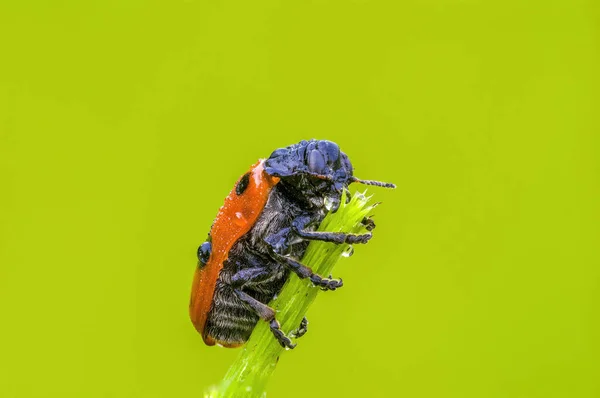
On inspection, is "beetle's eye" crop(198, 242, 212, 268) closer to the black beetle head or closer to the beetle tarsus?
the black beetle head

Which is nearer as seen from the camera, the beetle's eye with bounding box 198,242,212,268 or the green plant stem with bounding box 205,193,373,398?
the green plant stem with bounding box 205,193,373,398

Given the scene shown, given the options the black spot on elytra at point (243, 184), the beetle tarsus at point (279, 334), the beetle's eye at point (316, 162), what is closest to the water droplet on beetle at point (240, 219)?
the black spot on elytra at point (243, 184)

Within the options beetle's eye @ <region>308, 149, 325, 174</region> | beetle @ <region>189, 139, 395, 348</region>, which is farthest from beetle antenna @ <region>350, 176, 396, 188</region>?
beetle's eye @ <region>308, 149, 325, 174</region>

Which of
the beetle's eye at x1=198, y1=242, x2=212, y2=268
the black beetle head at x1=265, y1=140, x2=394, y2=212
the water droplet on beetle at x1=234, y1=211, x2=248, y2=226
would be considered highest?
the black beetle head at x1=265, y1=140, x2=394, y2=212

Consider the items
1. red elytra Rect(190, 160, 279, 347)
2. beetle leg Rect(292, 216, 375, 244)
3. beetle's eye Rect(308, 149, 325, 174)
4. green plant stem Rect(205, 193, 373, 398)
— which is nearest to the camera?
green plant stem Rect(205, 193, 373, 398)

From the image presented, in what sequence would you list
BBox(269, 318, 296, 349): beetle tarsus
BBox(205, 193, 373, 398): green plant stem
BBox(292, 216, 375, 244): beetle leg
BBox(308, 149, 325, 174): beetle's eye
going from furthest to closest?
BBox(308, 149, 325, 174): beetle's eye
BBox(292, 216, 375, 244): beetle leg
BBox(269, 318, 296, 349): beetle tarsus
BBox(205, 193, 373, 398): green plant stem

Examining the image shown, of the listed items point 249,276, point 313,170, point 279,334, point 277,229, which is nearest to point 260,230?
point 277,229

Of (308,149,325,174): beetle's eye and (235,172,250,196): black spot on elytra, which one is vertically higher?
(308,149,325,174): beetle's eye
